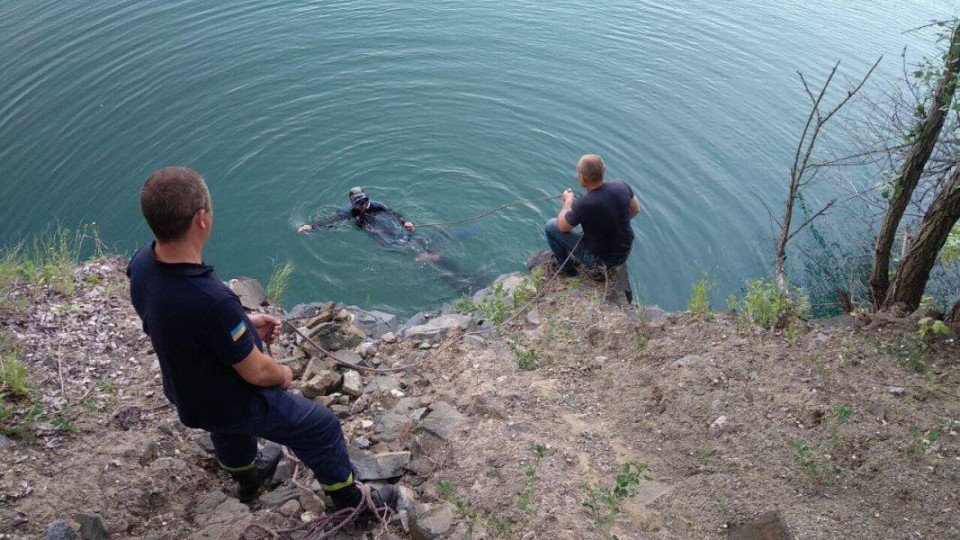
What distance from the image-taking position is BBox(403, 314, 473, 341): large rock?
6641 mm

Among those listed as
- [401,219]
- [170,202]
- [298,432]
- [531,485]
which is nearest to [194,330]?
[170,202]

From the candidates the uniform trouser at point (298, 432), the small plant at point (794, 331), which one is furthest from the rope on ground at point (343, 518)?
the small plant at point (794, 331)

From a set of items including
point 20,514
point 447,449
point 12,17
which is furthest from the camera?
point 12,17

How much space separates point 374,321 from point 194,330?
440cm

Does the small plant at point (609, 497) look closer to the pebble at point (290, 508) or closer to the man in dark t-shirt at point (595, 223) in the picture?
the pebble at point (290, 508)

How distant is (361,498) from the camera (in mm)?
4000

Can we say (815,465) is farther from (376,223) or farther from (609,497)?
(376,223)

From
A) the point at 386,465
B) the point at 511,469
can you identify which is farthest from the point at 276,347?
the point at 511,469

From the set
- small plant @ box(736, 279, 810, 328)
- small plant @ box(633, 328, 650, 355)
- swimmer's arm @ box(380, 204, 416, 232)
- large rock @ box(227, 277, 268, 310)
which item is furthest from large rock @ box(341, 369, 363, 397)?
swimmer's arm @ box(380, 204, 416, 232)

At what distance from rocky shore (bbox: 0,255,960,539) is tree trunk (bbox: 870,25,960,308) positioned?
93 centimetres

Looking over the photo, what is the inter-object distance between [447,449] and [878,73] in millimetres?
13402

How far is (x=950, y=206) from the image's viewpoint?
5.34 metres

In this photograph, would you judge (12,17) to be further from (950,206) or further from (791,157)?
(950,206)

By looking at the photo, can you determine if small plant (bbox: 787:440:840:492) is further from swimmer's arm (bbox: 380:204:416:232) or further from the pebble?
swimmer's arm (bbox: 380:204:416:232)
